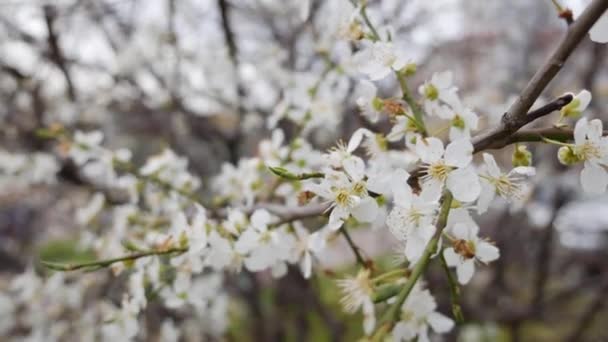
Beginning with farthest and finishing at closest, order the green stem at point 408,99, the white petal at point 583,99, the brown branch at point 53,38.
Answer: the brown branch at point 53,38
the green stem at point 408,99
the white petal at point 583,99

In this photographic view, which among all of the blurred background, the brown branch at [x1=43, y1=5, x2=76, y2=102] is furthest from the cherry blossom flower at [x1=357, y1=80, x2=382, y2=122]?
the brown branch at [x1=43, y1=5, x2=76, y2=102]

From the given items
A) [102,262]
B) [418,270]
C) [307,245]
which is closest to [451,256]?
[418,270]

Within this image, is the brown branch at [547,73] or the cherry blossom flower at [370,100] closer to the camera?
the brown branch at [547,73]

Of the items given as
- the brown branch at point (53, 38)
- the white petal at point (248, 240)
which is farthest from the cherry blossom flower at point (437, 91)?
the brown branch at point (53, 38)

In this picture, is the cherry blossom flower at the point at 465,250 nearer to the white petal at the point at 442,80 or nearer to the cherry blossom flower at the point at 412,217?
the cherry blossom flower at the point at 412,217

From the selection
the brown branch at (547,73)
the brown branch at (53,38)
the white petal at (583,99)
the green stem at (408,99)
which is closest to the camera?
the brown branch at (547,73)

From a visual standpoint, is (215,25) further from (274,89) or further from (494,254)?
(494,254)

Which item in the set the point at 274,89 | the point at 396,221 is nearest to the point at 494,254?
the point at 396,221
